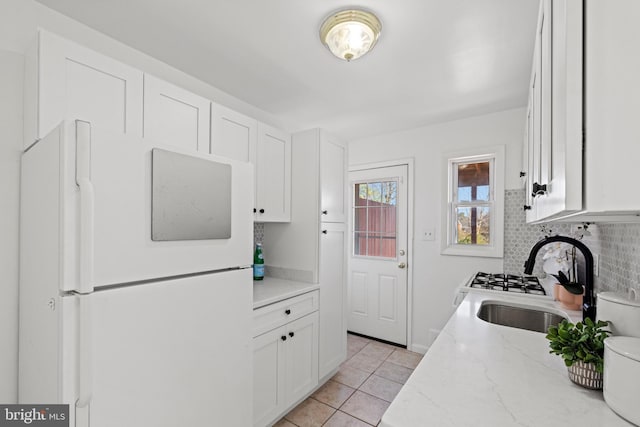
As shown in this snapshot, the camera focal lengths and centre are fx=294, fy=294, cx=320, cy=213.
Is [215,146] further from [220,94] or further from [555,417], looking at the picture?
[555,417]

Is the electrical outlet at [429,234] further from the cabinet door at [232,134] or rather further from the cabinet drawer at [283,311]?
the cabinet door at [232,134]

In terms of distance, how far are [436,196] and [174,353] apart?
8.88ft

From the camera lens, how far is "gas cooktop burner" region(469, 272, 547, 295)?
1959 millimetres

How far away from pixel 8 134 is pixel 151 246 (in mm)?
918

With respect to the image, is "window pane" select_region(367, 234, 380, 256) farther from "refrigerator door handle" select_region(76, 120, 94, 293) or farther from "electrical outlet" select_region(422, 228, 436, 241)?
"refrigerator door handle" select_region(76, 120, 94, 293)

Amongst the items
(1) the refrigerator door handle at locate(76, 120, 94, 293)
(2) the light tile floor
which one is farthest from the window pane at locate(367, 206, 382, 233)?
(1) the refrigerator door handle at locate(76, 120, 94, 293)

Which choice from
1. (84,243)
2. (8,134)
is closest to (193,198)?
(84,243)

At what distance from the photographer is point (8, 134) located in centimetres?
130

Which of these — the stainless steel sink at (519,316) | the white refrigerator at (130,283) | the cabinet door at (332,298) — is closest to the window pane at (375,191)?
the cabinet door at (332,298)

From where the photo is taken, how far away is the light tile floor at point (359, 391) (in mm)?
2025

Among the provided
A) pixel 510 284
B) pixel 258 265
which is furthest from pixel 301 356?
pixel 510 284

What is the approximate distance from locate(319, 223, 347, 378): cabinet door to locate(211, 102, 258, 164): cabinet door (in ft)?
2.75

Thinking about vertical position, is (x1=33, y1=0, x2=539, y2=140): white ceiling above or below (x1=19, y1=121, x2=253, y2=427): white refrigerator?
above

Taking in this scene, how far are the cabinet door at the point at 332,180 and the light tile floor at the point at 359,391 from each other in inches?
54.3
